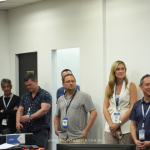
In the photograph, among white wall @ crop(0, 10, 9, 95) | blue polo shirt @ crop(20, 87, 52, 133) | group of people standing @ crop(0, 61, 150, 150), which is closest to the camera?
group of people standing @ crop(0, 61, 150, 150)

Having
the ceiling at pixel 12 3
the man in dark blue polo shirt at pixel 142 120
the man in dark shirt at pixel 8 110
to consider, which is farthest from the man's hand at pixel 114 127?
the ceiling at pixel 12 3

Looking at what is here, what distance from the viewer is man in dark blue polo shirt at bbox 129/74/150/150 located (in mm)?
3682

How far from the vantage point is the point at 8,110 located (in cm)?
550

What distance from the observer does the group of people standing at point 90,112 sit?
381cm

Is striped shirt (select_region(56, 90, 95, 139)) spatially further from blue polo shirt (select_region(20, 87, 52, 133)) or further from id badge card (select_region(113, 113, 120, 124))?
blue polo shirt (select_region(20, 87, 52, 133))

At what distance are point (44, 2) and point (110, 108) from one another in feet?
8.93

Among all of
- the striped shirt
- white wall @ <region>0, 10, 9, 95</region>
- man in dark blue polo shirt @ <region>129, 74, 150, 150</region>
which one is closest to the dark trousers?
the striped shirt

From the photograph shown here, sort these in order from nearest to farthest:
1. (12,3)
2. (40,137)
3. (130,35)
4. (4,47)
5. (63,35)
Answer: (130,35) → (40,137) → (63,35) → (12,3) → (4,47)

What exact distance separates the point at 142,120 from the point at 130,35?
1.52 m

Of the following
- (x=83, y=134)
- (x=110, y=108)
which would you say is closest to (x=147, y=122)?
(x=110, y=108)

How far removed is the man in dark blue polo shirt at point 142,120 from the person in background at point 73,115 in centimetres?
82

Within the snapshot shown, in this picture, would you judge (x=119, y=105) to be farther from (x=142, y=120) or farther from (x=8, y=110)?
(x=8, y=110)

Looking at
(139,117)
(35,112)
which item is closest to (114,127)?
(139,117)

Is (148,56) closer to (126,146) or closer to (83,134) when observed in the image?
(83,134)
